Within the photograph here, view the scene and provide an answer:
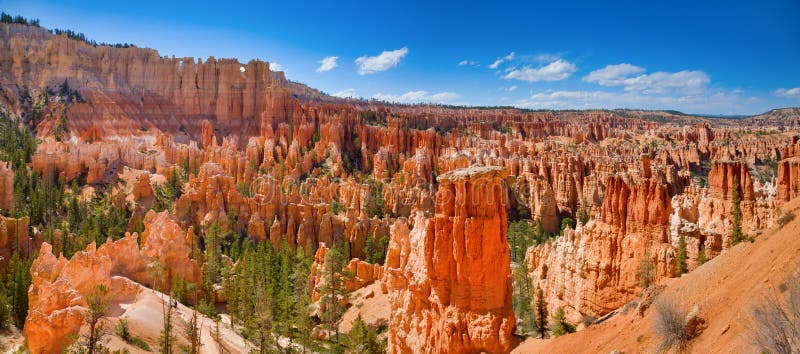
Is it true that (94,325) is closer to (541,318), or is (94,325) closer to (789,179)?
(541,318)

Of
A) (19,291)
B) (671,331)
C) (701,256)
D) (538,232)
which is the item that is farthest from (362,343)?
(538,232)

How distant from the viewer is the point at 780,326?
7879mm

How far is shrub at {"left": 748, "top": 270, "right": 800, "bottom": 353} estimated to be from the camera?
7.49 metres

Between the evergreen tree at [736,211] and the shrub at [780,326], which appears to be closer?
the shrub at [780,326]

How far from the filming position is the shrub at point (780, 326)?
7492 mm

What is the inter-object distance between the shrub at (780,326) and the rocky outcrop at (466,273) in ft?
23.8

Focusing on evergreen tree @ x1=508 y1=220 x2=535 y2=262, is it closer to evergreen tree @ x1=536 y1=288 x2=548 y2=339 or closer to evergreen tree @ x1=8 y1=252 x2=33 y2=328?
evergreen tree @ x1=536 y1=288 x2=548 y2=339

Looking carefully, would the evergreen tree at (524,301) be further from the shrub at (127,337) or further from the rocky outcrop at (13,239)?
the rocky outcrop at (13,239)

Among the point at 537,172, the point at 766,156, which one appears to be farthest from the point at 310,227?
the point at 766,156

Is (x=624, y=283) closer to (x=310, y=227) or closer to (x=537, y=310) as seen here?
(x=537, y=310)

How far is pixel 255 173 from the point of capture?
59.1m

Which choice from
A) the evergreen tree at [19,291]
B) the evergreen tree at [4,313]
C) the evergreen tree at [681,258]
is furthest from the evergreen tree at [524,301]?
the evergreen tree at [19,291]

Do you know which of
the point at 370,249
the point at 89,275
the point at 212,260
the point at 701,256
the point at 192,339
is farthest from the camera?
the point at 370,249

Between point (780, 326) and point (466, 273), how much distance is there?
8438mm
